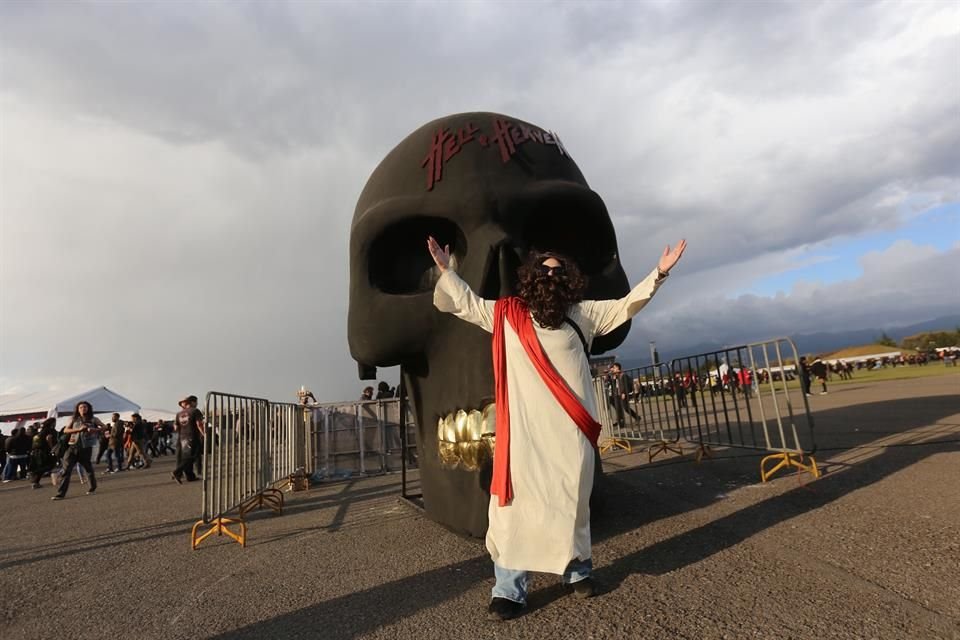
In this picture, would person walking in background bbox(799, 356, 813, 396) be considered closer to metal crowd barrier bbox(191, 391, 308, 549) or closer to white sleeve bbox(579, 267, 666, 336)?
white sleeve bbox(579, 267, 666, 336)

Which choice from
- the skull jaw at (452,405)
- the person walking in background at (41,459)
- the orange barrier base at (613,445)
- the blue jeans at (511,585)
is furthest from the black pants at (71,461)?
the blue jeans at (511,585)

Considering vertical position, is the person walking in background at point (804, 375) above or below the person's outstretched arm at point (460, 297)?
below

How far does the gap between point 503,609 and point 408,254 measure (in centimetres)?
247

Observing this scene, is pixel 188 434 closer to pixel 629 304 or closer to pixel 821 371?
pixel 629 304

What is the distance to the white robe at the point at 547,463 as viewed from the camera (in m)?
2.23

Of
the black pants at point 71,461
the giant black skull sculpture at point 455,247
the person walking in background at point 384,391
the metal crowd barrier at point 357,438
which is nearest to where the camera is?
the giant black skull sculpture at point 455,247

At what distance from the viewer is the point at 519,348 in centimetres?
242

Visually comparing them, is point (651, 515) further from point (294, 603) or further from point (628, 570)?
point (294, 603)

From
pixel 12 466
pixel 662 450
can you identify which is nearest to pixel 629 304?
pixel 662 450

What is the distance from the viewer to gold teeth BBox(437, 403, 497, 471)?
291 centimetres

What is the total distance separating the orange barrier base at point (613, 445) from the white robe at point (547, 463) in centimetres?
598

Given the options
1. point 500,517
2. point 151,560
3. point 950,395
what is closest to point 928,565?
point 500,517

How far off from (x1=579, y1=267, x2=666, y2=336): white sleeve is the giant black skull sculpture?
747 mm

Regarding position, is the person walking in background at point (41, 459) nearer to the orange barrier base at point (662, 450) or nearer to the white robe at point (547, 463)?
the orange barrier base at point (662, 450)
